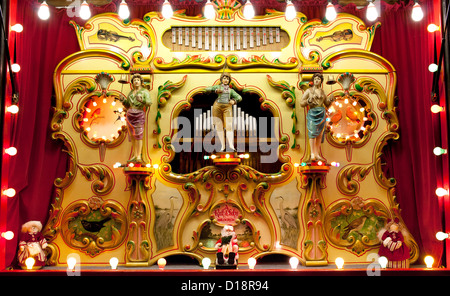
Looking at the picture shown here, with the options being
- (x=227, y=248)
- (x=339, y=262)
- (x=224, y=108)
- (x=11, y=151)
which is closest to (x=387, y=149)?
(x=339, y=262)

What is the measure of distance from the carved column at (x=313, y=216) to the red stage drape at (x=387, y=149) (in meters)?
0.99

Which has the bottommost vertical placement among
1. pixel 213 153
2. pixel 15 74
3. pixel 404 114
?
pixel 213 153

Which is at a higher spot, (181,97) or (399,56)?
(399,56)

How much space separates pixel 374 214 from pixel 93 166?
139 inches

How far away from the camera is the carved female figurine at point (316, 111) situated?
5539 mm

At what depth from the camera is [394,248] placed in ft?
17.4

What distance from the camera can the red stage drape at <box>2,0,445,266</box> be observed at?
18.0ft

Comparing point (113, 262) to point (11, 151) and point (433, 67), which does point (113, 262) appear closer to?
point (11, 151)

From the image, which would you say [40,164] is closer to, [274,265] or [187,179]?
[187,179]

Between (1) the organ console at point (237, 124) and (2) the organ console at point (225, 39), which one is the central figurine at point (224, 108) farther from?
(2) the organ console at point (225, 39)

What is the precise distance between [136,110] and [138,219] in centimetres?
133

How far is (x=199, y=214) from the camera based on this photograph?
575 cm
